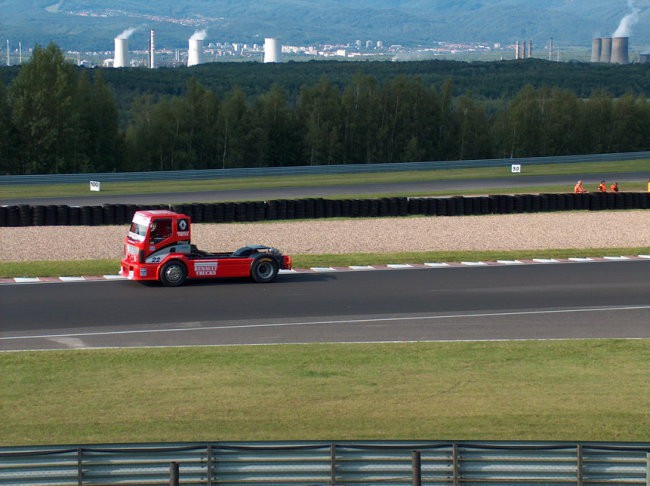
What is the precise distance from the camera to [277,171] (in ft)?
196

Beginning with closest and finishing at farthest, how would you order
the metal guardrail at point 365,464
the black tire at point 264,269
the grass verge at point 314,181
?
the metal guardrail at point 365,464, the black tire at point 264,269, the grass verge at point 314,181

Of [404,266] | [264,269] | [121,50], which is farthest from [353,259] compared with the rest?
[121,50]

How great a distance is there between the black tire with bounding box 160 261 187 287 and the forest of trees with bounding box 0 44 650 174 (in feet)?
155

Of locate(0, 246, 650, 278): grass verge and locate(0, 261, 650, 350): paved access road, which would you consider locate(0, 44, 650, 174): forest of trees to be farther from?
locate(0, 261, 650, 350): paved access road

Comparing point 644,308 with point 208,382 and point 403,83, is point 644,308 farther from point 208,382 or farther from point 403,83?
point 403,83

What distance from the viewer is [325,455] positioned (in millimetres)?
10117

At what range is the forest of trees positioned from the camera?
228ft

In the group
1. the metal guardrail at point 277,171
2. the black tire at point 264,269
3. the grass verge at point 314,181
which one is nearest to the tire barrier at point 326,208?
the black tire at point 264,269

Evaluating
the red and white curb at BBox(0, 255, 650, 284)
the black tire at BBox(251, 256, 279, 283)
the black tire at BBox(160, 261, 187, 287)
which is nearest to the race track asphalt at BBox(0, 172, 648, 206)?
the red and white curb at BBox(0, 255, 650, 284)

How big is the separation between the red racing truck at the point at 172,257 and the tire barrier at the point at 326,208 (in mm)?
6998

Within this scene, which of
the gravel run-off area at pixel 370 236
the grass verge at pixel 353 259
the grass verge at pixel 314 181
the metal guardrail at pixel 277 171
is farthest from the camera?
the metal guardrail at pixel 277 171

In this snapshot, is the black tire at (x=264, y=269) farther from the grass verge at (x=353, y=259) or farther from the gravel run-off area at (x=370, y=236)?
the gravel run-off area at (x=370, y=236)

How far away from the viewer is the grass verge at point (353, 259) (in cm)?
2595

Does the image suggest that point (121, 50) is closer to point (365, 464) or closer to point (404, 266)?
point (404, 266)
